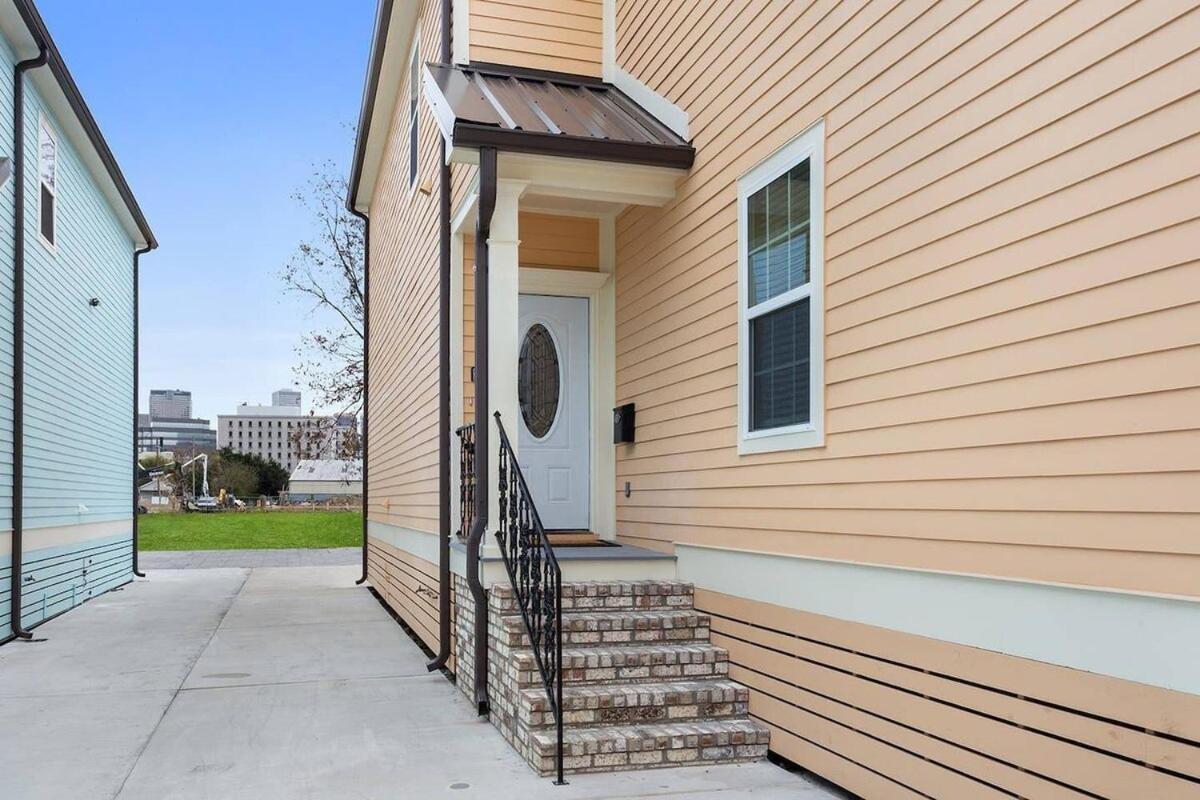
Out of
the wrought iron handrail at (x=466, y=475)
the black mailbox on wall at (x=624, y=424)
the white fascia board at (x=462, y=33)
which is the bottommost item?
the wrought iron handrail at (x=466, y=475)

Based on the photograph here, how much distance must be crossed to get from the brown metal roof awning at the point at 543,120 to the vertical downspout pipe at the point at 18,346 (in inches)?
184

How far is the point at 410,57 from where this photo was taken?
10.1m

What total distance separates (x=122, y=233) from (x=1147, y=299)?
14947 mm

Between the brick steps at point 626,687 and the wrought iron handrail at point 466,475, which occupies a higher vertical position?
the wrought iron handrail at point 466,475

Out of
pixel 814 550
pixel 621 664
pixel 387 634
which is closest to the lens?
pixel 814 550

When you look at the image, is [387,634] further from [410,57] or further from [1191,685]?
[1191,685]

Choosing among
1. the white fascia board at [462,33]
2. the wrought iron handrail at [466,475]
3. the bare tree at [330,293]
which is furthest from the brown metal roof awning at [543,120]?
the bare tree at [330,293]

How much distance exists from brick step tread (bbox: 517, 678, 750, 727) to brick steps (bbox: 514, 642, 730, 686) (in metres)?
0.06

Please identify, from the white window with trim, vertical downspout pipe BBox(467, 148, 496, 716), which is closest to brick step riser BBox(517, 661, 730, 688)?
vertical downspout pipe BBox(467, 148, 496, 716)

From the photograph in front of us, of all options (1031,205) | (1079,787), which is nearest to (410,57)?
(1031,205)

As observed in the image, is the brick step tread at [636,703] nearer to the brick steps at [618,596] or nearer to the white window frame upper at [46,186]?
the brick steps at [618,596]

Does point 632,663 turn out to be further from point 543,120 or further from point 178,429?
point 178,429

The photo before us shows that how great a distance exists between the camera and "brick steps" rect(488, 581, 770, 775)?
184 inches

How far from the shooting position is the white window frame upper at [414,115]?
9219 mm
